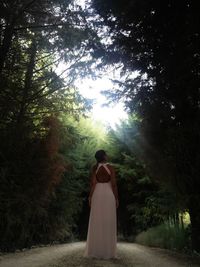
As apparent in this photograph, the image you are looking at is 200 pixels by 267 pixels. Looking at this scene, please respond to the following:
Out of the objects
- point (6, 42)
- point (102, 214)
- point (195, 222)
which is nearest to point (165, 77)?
point (102, 214)

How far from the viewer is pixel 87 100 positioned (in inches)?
371

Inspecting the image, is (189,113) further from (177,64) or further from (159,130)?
(177,64)

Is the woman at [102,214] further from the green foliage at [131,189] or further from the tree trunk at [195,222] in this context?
the green foliage at [131,189]

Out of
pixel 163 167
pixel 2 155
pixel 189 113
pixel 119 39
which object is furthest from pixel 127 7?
pixel 2 155

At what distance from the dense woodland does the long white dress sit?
1.30m

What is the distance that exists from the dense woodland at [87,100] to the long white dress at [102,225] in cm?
130

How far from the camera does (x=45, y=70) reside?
9516 millimetres

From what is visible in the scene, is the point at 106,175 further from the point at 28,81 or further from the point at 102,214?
the point at 28,81

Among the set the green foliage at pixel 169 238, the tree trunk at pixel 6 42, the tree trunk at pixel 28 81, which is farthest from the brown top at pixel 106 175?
the tree trunk at pixel 6 42

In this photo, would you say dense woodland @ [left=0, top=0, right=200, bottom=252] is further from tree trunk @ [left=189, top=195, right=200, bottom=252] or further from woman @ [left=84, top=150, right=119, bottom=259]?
woman @ [left=84, top=150, right=119, bottom=259]

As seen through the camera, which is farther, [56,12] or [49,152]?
[49,152]

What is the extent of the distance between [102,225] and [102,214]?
182 millimetres

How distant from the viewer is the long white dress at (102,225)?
6219mm

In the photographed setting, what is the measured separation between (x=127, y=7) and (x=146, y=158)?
10.1 ft
